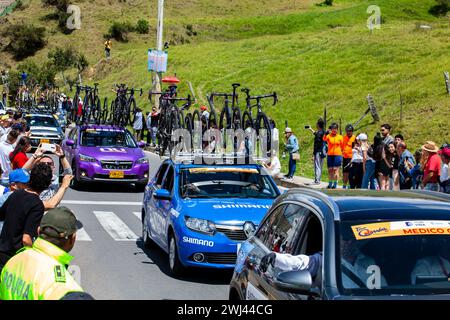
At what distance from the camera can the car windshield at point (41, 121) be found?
110ft

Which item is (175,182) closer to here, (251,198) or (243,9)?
(251,198)

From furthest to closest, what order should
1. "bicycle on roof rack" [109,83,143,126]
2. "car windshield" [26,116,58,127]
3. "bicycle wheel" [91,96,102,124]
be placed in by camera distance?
"bicycle wheel" [91,96,102,124]
"car windshield" [26,116,58,127]
"bicycle on roof rack" [109,83,143,126]

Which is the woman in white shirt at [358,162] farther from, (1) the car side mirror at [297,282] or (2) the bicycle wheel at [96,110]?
(2) the bicycle wheel at [96,110]

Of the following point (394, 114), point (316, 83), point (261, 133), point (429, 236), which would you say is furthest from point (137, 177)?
point (316, 83)

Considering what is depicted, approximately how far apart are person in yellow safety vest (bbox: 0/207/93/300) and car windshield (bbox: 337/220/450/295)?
1821 mm

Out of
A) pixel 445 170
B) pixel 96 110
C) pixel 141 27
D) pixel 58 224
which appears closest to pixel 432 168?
pixel 445 170

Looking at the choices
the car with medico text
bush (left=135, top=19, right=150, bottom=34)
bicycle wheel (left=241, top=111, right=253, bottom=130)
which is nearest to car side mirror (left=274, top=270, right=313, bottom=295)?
the car with medico text

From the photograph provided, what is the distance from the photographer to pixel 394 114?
3125 cm

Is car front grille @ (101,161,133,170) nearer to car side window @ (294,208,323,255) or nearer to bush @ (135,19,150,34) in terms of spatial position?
car side window @ (294,208,323,255)

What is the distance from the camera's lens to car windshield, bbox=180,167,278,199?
1135 centimetres

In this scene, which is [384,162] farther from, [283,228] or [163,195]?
[283,228]

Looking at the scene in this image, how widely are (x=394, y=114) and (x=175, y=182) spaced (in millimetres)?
21221

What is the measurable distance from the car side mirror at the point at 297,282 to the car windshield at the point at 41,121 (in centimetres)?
2961

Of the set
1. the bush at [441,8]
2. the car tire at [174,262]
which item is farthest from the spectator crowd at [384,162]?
the bush at [441,8]
